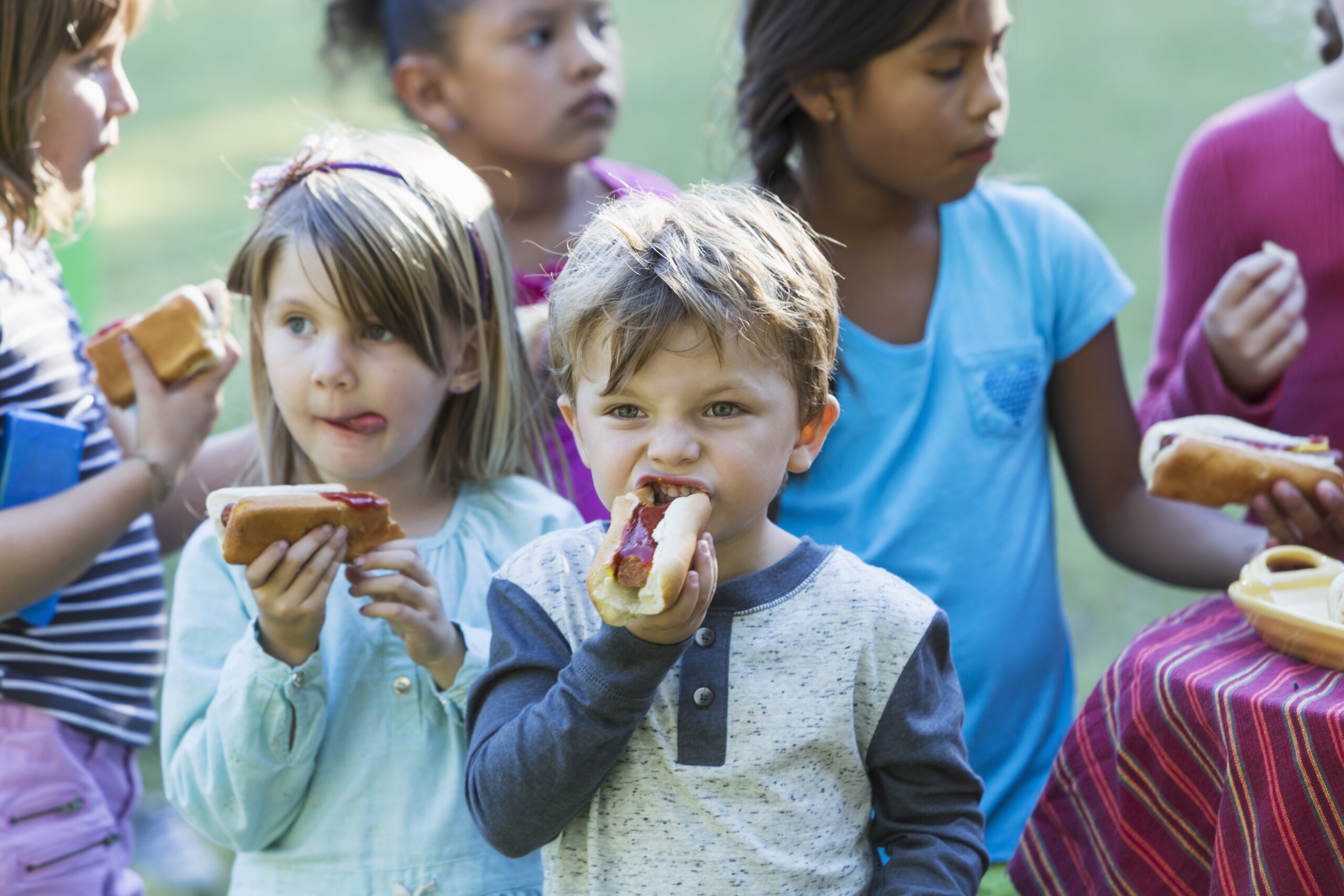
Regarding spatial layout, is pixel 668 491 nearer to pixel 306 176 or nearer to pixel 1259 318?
pixel 306 176

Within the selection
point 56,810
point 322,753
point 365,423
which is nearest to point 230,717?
point 322,753

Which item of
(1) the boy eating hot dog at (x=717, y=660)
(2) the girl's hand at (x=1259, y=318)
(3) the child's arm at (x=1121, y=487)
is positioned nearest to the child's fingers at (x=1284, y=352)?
(2) the girl's hand at (x=1259, y=318)

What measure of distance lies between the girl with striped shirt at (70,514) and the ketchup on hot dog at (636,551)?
1.13m

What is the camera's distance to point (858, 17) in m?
2.59

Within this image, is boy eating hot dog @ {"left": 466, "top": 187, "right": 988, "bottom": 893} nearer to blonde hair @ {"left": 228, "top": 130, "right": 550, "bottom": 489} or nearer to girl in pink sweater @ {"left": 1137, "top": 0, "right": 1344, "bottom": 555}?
blonde hair @ {"left": 228, "top": 130, "right": 550, "bottom": 489}

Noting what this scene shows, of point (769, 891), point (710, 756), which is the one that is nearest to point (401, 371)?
point (710, 756)

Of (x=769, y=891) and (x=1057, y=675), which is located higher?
(x=769, y=891)

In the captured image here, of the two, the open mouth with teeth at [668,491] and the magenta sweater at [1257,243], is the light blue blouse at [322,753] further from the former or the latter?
the magenta sweater at [1257,243]

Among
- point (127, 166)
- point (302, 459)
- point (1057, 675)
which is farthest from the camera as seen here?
point (127, 166)

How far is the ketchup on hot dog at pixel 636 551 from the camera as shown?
5.38ft

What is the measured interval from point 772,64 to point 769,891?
1.65 m

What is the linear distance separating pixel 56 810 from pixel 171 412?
74 cm

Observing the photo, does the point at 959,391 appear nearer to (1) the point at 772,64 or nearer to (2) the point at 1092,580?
(1) the point at 772,64

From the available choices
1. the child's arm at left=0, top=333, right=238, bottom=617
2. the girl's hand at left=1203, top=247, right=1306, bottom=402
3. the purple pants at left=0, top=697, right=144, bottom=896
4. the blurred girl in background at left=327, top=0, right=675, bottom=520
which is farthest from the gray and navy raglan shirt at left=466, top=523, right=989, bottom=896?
the blurred girl in background at left=327, top=0, right=675, bottom=520
